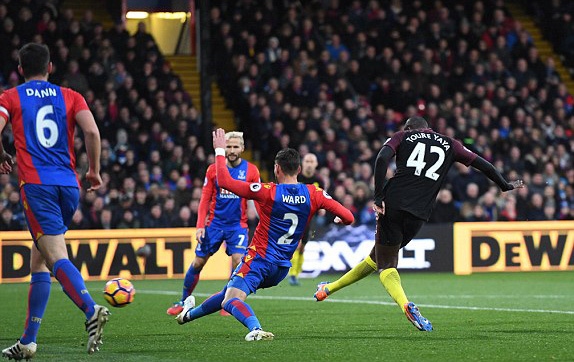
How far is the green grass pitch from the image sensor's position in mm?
8234

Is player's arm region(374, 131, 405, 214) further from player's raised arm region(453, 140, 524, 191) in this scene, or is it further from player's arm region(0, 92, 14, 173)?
player's arm region(0, 92, 14, 173)

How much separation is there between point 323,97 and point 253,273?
46.6ft

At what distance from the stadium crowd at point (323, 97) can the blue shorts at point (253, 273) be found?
393 inches

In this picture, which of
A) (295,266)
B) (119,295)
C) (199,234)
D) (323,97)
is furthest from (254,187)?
(323,97)

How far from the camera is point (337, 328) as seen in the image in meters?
10.4

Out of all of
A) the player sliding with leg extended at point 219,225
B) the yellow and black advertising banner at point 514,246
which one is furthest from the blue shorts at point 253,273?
the yellow and black advertising banner at point 514,246

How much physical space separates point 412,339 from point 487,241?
37.5 ft

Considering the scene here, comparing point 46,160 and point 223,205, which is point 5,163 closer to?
point 46,160

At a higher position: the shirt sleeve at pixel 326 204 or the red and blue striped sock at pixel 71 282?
the shirt sleeve at pixel 326 204

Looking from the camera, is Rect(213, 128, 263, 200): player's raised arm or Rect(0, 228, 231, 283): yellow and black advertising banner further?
Rect(0, 228, 231, 283): yellow and black advertising banner

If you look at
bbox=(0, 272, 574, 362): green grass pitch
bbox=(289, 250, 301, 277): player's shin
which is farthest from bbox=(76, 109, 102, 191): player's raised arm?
bbox=(289, 250, 301, 277): player's shin

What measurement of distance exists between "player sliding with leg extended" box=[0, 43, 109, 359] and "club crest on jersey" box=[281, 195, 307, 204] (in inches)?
77.3

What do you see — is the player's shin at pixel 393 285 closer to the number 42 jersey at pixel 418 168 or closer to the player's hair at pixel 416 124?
the number 42 jersey at pixel 418 168

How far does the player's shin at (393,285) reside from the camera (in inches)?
394
